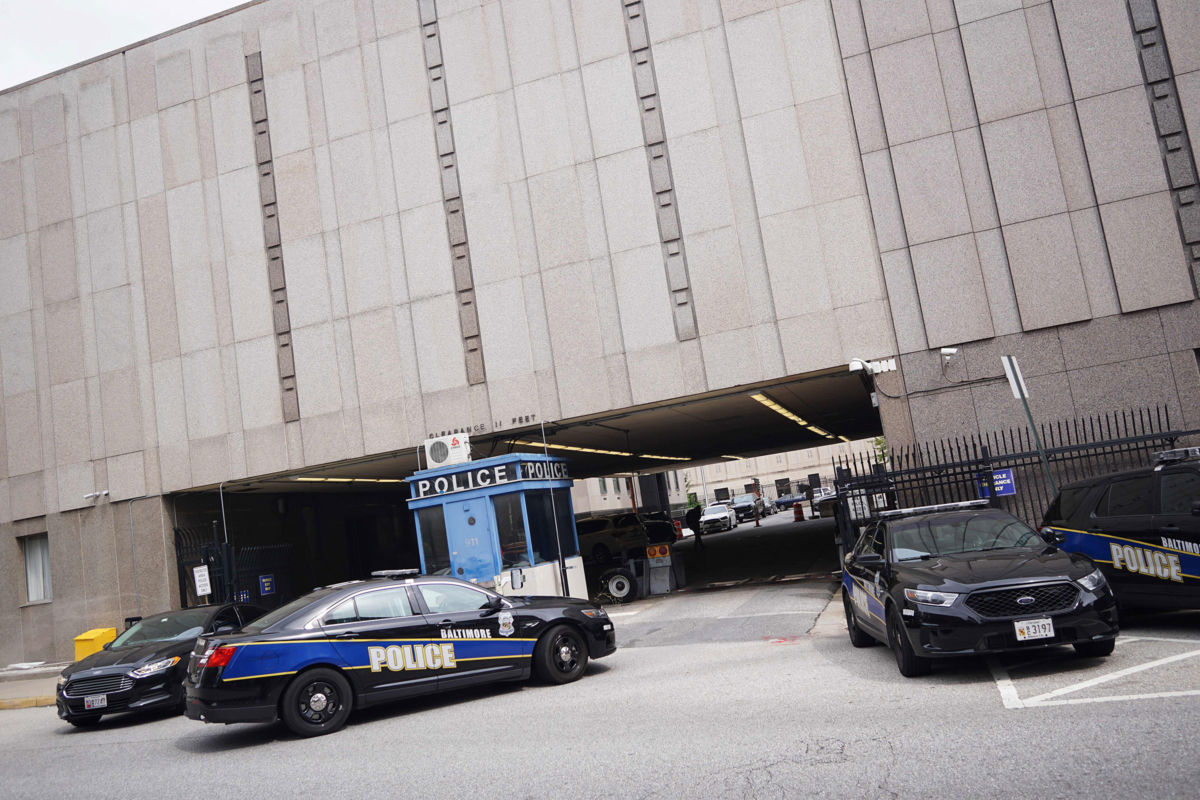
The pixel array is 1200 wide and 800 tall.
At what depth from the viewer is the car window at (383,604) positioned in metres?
9.56

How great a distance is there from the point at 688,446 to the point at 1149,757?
2767 centimetres

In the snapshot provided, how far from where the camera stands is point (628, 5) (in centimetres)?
1845

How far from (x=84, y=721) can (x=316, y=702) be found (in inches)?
189

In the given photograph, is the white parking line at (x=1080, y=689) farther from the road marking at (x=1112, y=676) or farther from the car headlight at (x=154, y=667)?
the car headlight at (x=154, y=667)

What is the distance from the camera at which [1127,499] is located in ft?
30.5

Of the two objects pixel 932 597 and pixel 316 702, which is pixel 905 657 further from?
pixel 316 702

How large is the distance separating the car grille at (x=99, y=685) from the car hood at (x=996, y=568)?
30.9 feet

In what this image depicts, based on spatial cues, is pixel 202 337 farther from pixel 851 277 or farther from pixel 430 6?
pixel 851 277

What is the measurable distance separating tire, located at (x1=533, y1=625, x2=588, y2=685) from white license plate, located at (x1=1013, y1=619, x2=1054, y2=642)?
483 cm

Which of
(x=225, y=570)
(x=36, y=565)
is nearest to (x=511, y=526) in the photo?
(x=225, y=570)

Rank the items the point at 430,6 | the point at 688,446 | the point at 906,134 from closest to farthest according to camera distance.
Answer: the point at 906,134 < the point at 430,6 < the point at 688,446

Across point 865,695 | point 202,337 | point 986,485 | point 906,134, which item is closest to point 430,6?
point 202,337

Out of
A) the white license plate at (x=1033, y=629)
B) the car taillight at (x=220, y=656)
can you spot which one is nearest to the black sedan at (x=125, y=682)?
the car taillight at (x=220, y=656)

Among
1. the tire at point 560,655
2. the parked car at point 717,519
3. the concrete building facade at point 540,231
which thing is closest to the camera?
the tire at point 560,655
